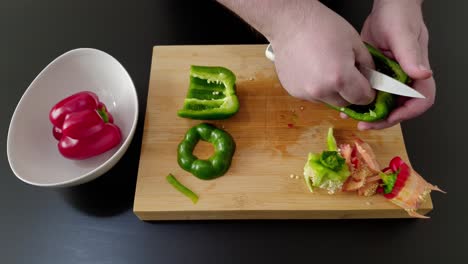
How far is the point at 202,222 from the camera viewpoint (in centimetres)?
151

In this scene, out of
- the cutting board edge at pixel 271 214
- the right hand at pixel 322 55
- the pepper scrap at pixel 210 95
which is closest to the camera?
the right hand at pixel 322 55

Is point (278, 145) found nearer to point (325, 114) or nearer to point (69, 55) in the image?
point (325, 114)

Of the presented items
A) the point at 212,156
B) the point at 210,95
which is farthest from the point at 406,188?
the point at 210,95

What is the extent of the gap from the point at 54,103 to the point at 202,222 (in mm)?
784

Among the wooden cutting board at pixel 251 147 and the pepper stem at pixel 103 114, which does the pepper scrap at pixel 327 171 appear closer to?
the wooden cutting board at pixel 251 147

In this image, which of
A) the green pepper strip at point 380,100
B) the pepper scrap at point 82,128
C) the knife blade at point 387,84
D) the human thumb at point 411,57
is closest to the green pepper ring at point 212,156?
the pepper scrap at point 82,128

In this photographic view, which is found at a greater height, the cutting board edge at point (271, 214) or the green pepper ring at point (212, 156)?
the green pepper ring at point (212, 156)

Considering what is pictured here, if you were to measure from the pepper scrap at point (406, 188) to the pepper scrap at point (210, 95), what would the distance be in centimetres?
61

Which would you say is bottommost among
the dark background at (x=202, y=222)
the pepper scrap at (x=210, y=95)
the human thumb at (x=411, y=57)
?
the dark background at (x=202, y=222)

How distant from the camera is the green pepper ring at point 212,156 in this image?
1479 millimetres

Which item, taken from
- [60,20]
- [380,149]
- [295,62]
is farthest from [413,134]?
[60,20]

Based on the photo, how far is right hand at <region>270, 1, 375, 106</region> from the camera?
1.21m

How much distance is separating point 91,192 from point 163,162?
31 centimetres

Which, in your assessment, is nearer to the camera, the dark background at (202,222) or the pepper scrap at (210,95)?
the dark background at (202,222)
